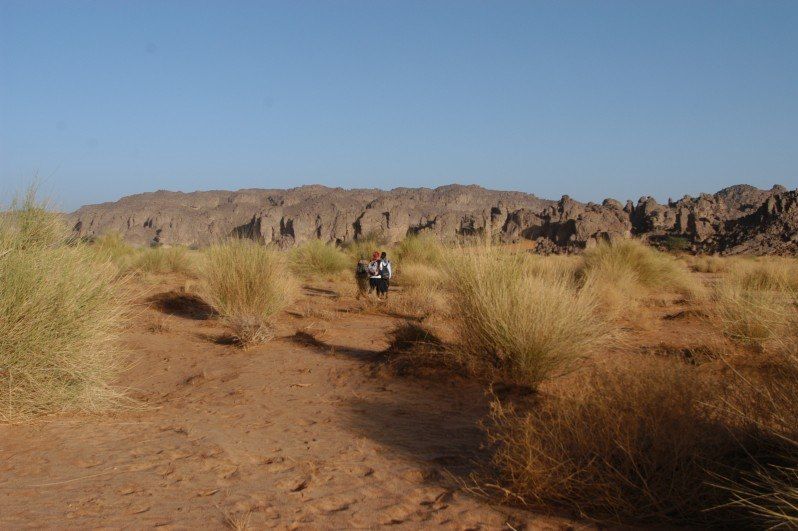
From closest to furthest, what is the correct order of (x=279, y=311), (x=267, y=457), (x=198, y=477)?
1. (x=198, y=477)
2. (x=267, y=457)
3. (x=279, y=311)

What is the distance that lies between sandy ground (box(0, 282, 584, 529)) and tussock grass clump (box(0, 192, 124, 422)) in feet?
0.86

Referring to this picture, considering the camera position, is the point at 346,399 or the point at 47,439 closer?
the point at 47,439

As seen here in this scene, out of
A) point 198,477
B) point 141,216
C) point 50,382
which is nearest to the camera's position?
point 198,477

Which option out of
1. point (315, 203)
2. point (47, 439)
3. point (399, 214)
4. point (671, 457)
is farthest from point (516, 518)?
point (315, 203)

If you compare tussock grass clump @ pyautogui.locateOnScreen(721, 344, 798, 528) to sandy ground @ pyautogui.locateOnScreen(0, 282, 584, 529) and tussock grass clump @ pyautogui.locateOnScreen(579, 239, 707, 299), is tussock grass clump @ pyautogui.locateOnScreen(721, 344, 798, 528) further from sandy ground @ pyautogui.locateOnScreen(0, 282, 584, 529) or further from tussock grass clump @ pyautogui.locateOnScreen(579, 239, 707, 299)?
tussock grass clump @ pyautogui.locateOnScreen(579, 239, 707, 299)

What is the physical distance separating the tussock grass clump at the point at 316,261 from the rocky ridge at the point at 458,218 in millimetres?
2222

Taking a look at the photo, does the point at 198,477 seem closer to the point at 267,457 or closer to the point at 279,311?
the point at 267,457

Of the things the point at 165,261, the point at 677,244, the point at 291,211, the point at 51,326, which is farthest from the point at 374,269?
the point at 291,211

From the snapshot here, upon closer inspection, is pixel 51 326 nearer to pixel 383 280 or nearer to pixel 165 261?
pixel 383 280

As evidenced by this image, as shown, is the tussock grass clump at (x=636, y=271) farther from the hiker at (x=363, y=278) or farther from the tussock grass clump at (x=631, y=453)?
the tussock grass clump at (x=631, y=453)

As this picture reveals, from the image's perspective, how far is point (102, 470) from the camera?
182 inches

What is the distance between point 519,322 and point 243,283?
7002 mm

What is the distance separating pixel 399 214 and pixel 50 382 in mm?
65978

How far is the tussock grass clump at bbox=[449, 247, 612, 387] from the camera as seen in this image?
711 centimetres
